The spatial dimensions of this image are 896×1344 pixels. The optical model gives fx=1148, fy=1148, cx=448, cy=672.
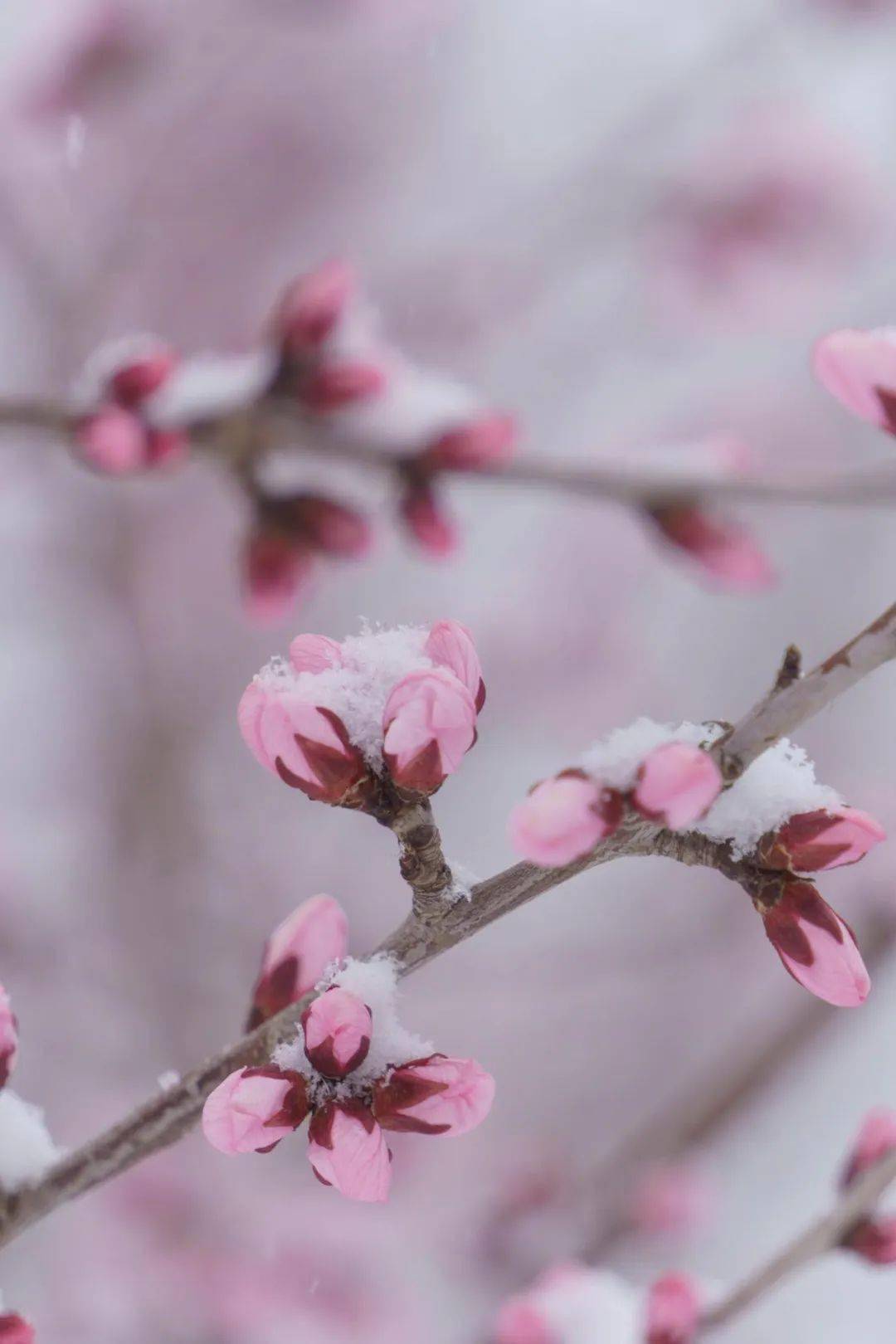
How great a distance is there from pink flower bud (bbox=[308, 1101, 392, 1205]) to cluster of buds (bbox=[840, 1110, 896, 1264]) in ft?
1.36

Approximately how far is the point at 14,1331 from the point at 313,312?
877mm

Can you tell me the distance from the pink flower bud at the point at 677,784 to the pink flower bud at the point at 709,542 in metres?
0.52

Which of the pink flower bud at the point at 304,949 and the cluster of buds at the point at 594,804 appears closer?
the cluster of buds at the point at 594,804

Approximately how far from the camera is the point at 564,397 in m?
3.82

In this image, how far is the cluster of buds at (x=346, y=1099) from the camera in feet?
1.94

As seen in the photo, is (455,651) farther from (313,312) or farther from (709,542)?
(313,312)

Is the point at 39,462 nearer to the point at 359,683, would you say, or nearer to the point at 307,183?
the point at 307,183

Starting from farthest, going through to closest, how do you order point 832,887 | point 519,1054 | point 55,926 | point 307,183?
1. point 519,1054
2. point 307,183
3. point 832,887
4. point 55,926

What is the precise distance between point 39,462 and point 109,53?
3.21ft

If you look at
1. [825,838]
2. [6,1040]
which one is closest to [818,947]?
[825,838]

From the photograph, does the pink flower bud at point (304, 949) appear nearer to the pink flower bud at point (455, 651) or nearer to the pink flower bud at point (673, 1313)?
the pink flower bud at point (455, 651)

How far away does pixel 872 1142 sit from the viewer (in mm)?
842

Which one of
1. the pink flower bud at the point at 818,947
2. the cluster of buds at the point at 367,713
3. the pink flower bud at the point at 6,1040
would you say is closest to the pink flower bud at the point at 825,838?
the pink flower bud at the point at 818,947

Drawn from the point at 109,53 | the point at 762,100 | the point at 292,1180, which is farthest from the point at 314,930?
the point at 762,100
